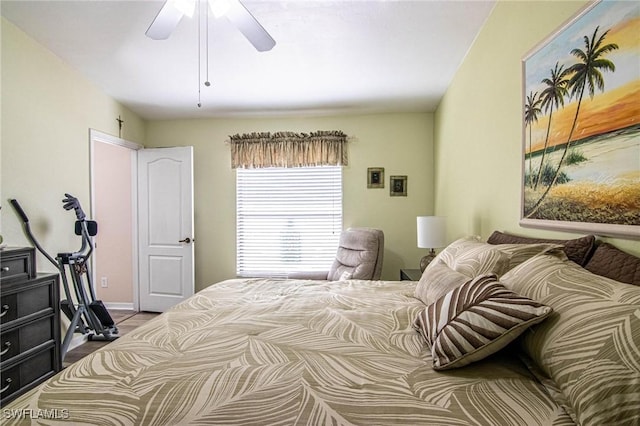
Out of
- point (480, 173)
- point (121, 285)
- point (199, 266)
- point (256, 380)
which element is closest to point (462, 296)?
point (256, 380)

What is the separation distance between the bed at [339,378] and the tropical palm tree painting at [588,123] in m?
0.26

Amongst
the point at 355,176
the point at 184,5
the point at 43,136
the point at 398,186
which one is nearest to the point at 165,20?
the point at 184,5

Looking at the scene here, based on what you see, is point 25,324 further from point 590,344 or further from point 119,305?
point 590,344

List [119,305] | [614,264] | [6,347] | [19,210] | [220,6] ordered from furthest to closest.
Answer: [119,305] → [19,210] → [6,347] → [220,6] → [614,264]

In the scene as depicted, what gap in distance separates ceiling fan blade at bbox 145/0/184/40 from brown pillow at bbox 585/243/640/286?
88.9 inches

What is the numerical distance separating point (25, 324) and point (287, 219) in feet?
8.30

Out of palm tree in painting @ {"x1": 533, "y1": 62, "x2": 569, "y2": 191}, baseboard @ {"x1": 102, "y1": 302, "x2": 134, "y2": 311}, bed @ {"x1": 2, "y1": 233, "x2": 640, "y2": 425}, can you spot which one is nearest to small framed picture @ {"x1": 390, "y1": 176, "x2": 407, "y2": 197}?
palm tree in painting @ {"x1": 533, "y1": 62, "x2": 569, "y2": 191}

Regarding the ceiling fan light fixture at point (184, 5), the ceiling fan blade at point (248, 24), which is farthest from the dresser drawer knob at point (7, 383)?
the ceiling fan blade at point (248, 24)

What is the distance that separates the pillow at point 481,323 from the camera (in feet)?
2.74

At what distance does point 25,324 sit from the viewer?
193 cm

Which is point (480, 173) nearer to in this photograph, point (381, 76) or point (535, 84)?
point (535, 84)

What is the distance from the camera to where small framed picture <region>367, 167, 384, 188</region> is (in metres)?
3.71

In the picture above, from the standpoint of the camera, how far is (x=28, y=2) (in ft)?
6.45

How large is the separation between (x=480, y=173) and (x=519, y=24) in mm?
969
